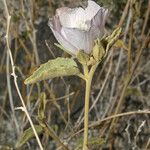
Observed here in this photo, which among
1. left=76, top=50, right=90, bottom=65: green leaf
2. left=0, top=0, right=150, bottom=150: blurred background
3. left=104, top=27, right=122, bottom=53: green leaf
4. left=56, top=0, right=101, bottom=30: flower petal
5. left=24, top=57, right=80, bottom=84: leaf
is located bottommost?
left=0, top=0, right=150, bottom=150: blurred background

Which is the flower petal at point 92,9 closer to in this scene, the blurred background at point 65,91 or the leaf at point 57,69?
the leaf at point 57,69

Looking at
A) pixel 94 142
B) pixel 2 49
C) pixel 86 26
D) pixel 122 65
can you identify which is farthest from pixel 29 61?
pixel 86 26

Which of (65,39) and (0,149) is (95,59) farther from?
(0,149)

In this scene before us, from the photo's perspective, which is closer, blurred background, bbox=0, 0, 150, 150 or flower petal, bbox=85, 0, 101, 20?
flower petal, bbox=85, 0, 101, 20

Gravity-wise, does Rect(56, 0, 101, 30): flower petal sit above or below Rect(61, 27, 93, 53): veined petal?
above

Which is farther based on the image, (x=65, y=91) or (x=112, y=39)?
(x=65, y=91)

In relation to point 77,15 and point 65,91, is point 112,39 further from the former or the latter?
point 65,91

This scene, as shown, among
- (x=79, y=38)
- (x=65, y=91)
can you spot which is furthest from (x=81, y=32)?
(x=65, y=91)

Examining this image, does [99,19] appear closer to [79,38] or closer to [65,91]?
[79,38]

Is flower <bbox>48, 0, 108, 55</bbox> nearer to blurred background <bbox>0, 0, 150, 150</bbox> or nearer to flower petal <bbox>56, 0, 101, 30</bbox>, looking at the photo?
flower petal <bbox>56, 0, 101, 30</bbox>

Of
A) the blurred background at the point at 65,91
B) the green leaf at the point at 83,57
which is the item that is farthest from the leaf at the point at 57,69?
the blurred background at the point at 65,91

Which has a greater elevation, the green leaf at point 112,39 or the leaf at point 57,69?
the green leaf at point 112,39

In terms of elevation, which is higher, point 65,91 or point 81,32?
point 81,32

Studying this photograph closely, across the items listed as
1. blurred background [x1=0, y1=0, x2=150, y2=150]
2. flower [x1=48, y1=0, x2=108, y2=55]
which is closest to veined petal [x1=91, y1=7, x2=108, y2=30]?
flower [x1=48, y1=0, x2=108, y2=55]
